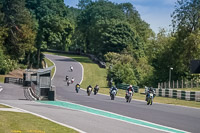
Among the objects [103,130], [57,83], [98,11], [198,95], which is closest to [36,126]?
[103,130]

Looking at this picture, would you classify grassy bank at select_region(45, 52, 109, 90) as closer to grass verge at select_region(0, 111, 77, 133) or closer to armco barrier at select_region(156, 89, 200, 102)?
armco barrier at select_region(156, 89, 200, 102)

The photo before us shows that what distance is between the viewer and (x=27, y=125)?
14.0 meters

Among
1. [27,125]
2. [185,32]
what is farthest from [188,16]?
[27,125]

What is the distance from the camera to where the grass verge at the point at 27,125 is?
510 inches

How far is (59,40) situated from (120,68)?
62.5 ft

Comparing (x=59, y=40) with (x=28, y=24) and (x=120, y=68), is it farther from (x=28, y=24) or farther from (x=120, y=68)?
(x=120, y=68)

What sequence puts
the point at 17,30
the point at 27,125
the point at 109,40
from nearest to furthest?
the point at 27,125
the point at 17,30
the point at 109,40

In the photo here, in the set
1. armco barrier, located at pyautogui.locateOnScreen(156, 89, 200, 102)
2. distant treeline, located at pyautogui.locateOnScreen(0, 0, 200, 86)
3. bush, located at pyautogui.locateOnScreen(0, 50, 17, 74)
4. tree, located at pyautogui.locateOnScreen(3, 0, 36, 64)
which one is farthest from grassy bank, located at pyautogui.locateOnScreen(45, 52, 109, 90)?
armco barrier, located at pyautogui.locateOnScreen(156, 89, 200, 102)

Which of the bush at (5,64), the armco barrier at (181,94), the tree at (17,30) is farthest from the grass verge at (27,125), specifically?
the tree at (17,30)

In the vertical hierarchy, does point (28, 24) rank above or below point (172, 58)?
above

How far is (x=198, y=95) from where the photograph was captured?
38.7 metres

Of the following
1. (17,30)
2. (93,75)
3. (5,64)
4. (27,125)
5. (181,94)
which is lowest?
(181,94)

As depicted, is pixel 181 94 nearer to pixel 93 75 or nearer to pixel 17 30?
pixel 93 75

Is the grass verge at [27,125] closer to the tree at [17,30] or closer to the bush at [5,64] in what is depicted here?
the bush at [5,64]
